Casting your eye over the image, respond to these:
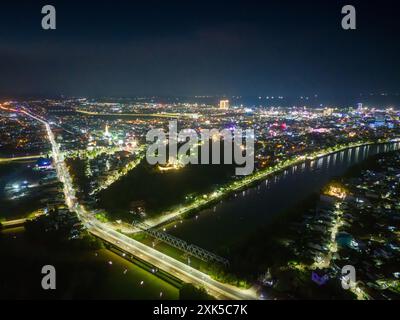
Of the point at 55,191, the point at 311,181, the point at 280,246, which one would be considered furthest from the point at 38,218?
the point at 311,181

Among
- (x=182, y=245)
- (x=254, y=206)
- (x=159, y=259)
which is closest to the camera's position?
(x=159, y=259)

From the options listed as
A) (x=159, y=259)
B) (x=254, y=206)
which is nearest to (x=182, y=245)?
(x=159, y=259)

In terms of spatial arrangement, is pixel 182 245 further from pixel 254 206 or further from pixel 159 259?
pixel 254 206

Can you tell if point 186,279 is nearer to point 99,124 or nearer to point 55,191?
Answer: point 55,191
